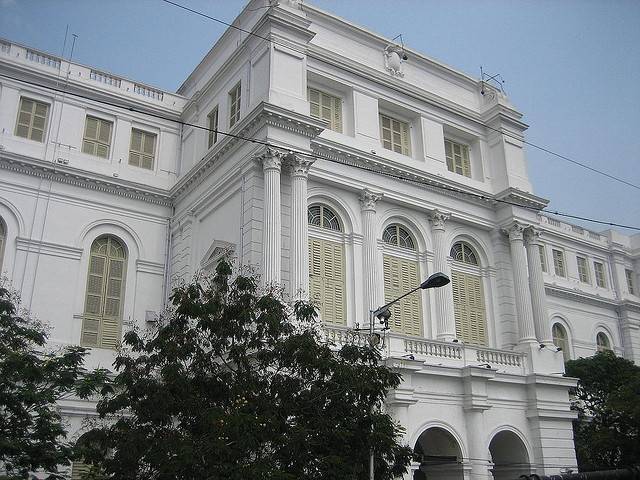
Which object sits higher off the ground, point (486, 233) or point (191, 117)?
point (191, 117)

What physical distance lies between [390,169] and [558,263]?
18.4 m

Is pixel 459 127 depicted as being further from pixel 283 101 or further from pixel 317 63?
pixel 283 101

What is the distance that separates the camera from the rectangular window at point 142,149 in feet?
79.7

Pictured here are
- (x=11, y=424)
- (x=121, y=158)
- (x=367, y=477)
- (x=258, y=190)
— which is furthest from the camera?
(x=121, y=158)

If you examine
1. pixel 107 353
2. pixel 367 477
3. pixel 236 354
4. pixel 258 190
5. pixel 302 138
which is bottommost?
pixel 367 477

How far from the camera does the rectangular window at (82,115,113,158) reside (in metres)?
23.4

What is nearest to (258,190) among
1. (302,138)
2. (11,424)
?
(302,138)

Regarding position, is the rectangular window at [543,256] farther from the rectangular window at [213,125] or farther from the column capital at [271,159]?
the column capital at [271,159]

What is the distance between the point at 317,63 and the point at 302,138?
3.96 meters

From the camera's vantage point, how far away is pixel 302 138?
1984cm

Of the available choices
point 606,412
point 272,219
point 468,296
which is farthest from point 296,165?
point 606,412

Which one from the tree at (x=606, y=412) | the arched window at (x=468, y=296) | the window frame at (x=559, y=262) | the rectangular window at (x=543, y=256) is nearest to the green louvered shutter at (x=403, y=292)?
the arched window at (x=468, y=296)

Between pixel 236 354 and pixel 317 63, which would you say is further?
pixel 317 63

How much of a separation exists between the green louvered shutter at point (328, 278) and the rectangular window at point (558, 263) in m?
19.5
